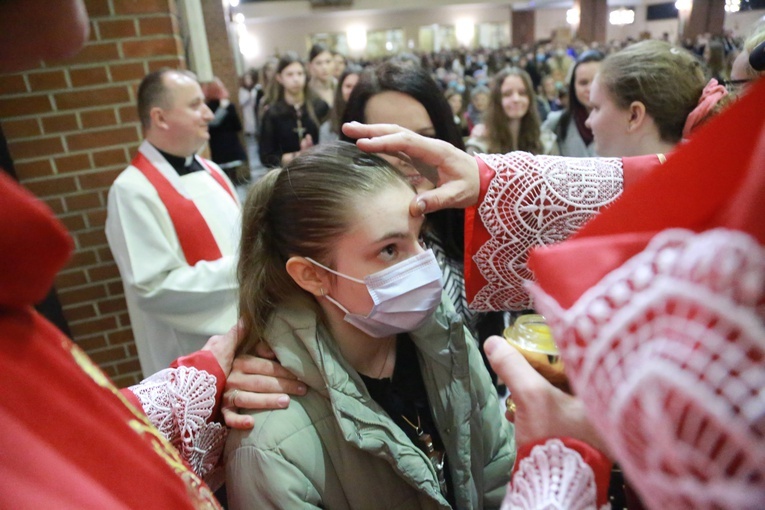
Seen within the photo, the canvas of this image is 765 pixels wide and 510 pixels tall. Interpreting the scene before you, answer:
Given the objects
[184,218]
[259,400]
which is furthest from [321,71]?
[259,400]

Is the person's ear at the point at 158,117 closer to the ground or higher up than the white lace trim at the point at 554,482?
higher up

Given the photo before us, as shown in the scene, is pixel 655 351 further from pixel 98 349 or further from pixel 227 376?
pixel 98 349

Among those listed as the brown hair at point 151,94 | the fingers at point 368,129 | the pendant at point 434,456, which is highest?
the brown hair at point 151,94

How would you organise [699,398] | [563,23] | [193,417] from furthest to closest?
[563,23], [193,417], [699,398]

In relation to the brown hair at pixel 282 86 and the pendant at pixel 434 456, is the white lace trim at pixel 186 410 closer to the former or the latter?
the pendant at pixel 434 456

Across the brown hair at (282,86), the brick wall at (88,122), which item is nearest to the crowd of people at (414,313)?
the brick wall at (88,122)

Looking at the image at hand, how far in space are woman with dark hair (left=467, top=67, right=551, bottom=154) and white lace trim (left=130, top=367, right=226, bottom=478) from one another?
2.87m

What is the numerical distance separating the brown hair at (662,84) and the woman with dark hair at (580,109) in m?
1.43

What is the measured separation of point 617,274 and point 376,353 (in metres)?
1.06

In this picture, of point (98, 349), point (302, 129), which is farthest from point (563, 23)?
point (98, 349)

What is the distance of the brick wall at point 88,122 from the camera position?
251 centimetres

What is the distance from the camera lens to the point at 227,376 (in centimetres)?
129

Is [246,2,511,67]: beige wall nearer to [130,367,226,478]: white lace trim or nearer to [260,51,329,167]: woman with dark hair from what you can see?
[260,51,329,167]: woman with dark hair

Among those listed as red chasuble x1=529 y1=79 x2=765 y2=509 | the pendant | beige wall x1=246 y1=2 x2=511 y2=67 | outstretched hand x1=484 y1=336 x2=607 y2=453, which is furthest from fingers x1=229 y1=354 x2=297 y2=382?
beige wall x1=246 y1=2 x2=511 y2=67
